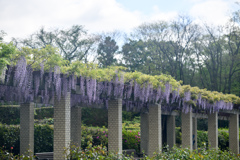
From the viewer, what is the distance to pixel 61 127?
9.85 metres

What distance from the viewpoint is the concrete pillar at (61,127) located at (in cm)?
980

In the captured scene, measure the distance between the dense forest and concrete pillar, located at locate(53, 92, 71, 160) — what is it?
60.8ft

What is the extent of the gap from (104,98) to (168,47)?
19.8 m

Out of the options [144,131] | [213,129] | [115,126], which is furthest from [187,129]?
[115,126]

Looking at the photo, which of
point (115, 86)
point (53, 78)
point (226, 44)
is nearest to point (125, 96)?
point (115, 86)

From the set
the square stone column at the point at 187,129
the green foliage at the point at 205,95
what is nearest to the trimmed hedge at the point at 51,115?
the square stone column at the point at 187,129

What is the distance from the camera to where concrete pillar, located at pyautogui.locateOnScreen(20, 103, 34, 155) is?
13617mm

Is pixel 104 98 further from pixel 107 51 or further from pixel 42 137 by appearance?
pixel 107 51

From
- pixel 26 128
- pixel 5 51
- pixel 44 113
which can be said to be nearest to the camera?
pixel 5 51

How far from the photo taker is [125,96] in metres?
11.8

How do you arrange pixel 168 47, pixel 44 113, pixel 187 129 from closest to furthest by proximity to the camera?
pixel 187 129
pixel 44 113
pixel 168 47

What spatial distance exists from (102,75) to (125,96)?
1.50 meters

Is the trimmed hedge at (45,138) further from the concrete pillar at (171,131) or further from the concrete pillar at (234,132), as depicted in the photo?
the concrete pillar at (234,132)

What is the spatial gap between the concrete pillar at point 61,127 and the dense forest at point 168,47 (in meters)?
18.5
